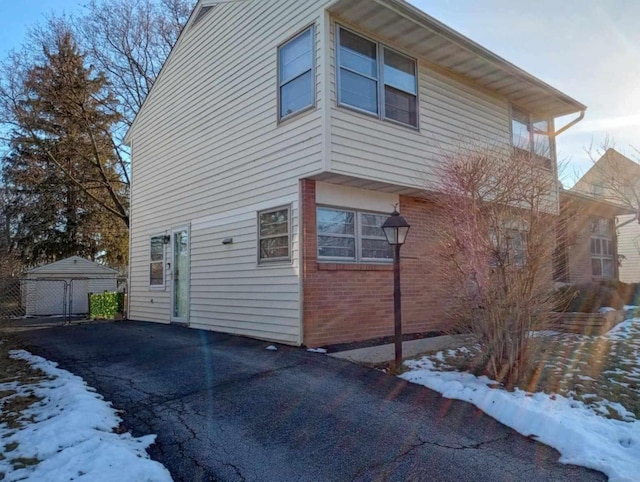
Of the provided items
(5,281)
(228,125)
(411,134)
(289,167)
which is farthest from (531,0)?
(5,281)

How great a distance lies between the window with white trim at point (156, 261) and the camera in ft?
39.5

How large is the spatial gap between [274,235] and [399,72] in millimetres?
3917

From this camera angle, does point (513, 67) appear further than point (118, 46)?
No

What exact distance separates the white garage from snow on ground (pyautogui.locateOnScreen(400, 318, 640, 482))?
690 inches

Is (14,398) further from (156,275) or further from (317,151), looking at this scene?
(156,275)

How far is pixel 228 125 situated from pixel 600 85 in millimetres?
9087

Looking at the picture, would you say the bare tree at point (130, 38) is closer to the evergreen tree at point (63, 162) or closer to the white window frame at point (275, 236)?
the evergreen tree at point (63, 162)

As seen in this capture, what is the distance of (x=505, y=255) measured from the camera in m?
5.28

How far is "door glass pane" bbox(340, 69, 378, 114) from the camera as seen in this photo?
24.7 ft

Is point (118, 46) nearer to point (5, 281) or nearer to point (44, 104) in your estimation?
point (44, 104)

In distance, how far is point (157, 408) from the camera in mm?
4652

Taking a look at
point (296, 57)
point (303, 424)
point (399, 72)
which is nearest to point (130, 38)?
point (296, 57)

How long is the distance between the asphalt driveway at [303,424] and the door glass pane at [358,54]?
487cm

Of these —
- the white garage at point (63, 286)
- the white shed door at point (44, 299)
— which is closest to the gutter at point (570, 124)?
the white garage at point (63, 286)
